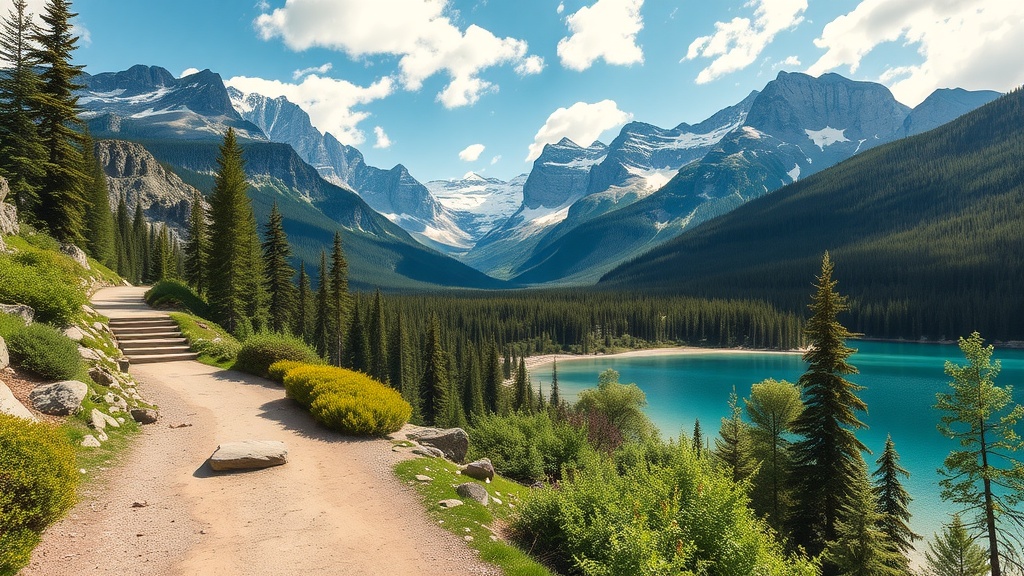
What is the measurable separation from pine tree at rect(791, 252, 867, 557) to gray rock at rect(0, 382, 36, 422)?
2772 cm

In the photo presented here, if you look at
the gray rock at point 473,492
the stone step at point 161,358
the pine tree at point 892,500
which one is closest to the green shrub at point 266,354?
the stone step at point 161,358

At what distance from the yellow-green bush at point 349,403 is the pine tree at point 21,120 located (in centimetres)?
3030

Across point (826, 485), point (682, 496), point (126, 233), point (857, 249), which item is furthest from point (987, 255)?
point (126, 233)

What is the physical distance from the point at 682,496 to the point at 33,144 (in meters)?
45.2

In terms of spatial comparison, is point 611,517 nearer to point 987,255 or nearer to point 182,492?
point 182,492

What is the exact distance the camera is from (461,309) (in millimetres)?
149375

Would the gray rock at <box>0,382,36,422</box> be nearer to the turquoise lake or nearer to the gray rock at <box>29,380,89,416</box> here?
the gray rock at <box>29,380,89,416</box>

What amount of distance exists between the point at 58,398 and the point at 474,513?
11081 millimetres

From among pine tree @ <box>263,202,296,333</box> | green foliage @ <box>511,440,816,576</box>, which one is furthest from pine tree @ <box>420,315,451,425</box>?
green foliage @ <box>511,440,816,576</box>

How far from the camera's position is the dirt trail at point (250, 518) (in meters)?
7.77

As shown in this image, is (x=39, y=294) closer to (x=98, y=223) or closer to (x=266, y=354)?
(x=266, y=354)

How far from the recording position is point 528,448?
21578 millimetres

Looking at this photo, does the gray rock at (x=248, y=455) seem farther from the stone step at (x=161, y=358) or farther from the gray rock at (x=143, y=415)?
the stone step at (x=161, y=358)

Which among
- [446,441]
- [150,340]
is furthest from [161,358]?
[446,441]
